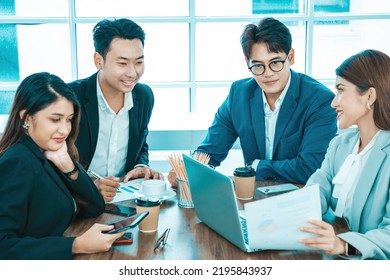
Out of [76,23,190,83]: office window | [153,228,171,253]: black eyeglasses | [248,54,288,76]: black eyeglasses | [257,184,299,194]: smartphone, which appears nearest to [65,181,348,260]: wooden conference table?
[153,228,171,253]: black eyeglasses

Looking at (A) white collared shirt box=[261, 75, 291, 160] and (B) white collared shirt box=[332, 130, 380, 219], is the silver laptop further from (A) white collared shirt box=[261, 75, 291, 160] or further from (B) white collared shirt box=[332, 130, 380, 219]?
(A) white collared shirt box=[261, 75, 291, 160]

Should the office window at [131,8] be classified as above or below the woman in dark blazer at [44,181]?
above

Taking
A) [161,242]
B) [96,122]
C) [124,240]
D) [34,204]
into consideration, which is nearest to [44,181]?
[34,204]

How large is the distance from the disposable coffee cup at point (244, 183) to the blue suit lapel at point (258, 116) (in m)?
0.66

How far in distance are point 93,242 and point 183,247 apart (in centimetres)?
27

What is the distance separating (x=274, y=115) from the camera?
2805 millimetres

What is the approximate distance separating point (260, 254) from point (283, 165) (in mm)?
937

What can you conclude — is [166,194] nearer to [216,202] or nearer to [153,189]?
[153,189]

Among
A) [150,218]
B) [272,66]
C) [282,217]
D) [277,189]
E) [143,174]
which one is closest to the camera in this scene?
[282,217]

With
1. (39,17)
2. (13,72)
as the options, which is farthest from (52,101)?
(13,72)

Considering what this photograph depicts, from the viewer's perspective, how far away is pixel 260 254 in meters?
1.65

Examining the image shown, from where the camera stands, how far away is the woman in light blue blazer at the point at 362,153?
1.85m

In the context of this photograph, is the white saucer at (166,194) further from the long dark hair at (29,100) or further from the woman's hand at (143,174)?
the long dark hair at (29,100)

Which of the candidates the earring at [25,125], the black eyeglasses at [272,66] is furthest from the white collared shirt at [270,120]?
the earring at [25,125]
